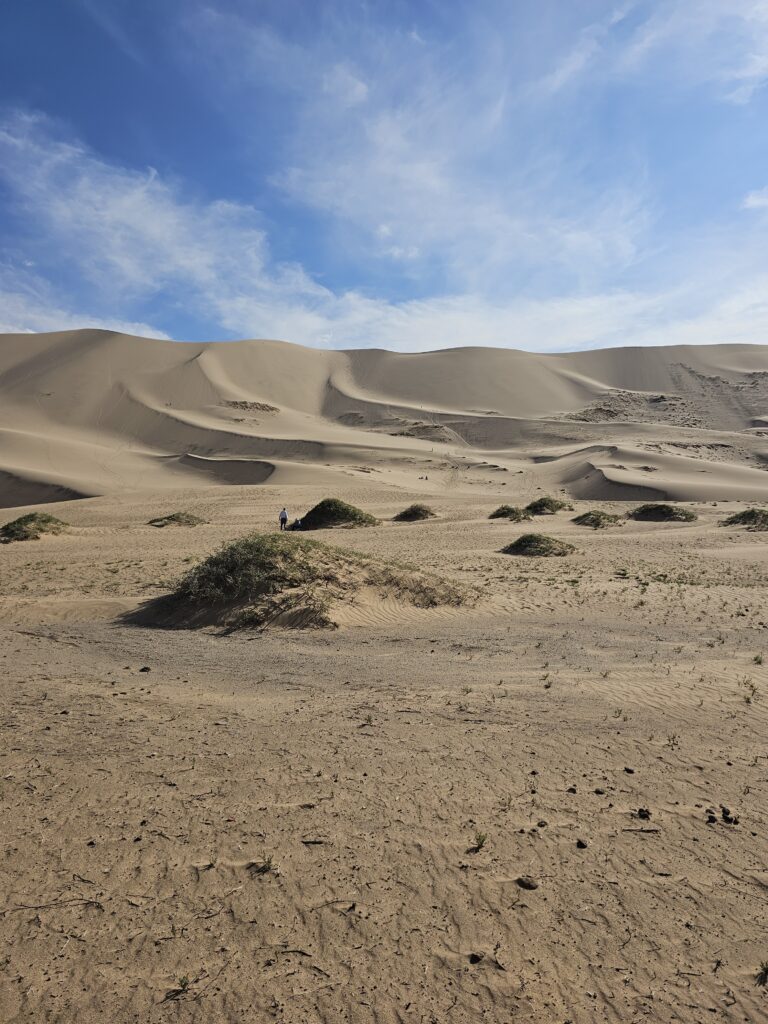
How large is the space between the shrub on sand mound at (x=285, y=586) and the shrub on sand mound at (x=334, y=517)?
1249 centimetres

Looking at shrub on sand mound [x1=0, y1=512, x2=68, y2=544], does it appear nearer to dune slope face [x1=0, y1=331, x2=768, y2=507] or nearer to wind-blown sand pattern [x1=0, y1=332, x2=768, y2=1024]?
wind-blown sand pattern [x1=0, y1=332, x2=768, y2=1024]

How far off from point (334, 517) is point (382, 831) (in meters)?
21.2

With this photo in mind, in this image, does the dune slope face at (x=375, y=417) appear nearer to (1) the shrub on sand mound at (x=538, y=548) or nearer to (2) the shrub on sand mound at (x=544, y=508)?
(2) the shrub on sand mound at (x=544, y=508)

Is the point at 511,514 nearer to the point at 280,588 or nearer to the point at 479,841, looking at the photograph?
the point at 280,588

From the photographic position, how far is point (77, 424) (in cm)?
6475

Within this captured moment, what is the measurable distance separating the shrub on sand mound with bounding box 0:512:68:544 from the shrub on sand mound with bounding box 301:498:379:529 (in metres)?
8.78

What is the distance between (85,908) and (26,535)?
19918mm

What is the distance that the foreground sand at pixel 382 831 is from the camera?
2.96 m

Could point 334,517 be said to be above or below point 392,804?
below

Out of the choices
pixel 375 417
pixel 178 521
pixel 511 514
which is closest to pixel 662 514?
pixel 511 514

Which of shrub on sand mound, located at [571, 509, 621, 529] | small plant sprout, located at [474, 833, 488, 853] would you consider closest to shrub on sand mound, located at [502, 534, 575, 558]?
shrub on sand mound, located at [571, 509, 621, 529]

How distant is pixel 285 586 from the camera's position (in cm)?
1091

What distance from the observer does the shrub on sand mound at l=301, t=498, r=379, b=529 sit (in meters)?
25.0

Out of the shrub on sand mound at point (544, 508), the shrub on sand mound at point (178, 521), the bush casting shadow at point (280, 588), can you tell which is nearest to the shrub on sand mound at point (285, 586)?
the bush casting shadow at point (280, 588)
